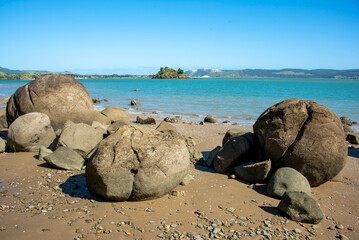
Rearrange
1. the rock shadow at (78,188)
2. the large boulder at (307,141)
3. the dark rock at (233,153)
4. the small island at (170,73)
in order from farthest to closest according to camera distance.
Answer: the small island at (170,73)
the dark rock at (233,153)
the large boulder at (307,141)
the rock shadow at (78,188)

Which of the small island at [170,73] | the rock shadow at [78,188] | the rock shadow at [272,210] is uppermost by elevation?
the small island at [170,73]

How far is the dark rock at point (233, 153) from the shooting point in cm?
767

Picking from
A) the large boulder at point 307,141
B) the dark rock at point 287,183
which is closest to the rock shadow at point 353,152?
the large boulder at point 307,141

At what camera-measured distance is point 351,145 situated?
477 inches

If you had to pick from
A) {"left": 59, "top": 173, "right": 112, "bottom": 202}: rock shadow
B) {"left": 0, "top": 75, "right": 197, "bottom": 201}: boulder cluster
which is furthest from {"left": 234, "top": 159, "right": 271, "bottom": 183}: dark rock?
{"left": 59, "top": 173, "right": 112, "bottom": 202}: rock shadow

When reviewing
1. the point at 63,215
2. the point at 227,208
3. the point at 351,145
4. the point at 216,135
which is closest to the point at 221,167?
the point at 227,208

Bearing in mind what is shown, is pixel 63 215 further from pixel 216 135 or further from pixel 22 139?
pixel 216 135

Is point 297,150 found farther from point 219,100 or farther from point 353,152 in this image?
point 219,100

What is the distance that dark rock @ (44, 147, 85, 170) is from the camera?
736cm

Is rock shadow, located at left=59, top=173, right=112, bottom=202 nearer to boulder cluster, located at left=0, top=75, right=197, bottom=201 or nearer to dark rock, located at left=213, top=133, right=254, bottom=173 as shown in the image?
boulder cluster, located at left=0, top=75, right=197, bottom=201

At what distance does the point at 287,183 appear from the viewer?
632cm

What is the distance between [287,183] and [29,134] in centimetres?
768

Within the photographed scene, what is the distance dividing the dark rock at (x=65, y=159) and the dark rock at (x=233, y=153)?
149 inches

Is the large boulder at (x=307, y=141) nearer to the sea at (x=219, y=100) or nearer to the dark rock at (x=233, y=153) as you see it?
the dark rock at (x=233, y=153)
